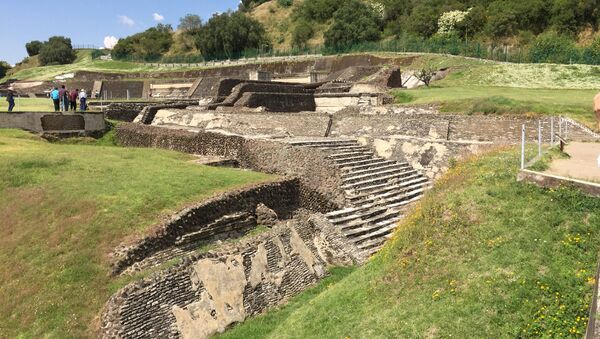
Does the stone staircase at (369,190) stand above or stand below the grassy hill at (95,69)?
below

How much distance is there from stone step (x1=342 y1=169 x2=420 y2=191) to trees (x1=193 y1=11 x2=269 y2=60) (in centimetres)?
4785

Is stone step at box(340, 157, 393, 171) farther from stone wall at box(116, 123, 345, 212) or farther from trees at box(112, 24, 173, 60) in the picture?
trees at box(112, 24, 173, 60)

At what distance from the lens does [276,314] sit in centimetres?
850

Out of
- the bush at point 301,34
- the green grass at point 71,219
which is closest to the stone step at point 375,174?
the green grass at point 71,219

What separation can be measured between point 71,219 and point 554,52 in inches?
1250

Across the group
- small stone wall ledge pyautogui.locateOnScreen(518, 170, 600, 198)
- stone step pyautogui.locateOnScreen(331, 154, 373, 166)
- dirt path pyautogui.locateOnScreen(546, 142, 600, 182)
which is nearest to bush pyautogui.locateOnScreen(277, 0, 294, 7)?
stone step pyautogui.locateOnScreen(331, 154, 373, 166)

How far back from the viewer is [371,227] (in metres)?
11.1

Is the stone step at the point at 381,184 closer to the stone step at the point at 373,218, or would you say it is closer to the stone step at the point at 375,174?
the stone step at the point at 375,174

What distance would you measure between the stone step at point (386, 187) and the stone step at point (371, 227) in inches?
30.0

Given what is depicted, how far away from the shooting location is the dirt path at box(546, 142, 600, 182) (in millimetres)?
6836

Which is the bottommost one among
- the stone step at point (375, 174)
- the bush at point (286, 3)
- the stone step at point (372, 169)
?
the stone step at point (375, 174)

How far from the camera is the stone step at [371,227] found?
418 inches

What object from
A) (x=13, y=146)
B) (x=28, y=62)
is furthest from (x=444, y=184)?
(x=28, y=62)

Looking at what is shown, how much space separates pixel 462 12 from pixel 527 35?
7.68 m
